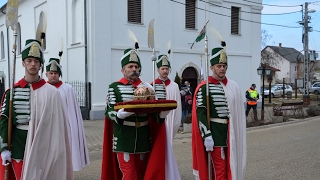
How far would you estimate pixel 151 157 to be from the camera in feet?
16.0

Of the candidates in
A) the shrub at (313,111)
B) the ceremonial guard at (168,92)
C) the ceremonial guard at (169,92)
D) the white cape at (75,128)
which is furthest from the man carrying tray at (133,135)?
the shrub at (313,111)

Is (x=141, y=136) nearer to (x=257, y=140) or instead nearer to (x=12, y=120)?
(x=12, y=120)

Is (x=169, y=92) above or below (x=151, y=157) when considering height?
above

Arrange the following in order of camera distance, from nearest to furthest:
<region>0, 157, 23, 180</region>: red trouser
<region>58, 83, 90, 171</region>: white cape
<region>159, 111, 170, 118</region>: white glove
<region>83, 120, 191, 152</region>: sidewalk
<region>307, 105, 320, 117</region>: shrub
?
<region>0, 157, 23, 180</region>: red trouser
<region>159, 111, 170, 118</region>: white glove
<region>58, 83, 90, 171</region>: white cape
<region>83, 120, 191, 152</region>: sidewalk
<region>307, 105, 320, 117</region>: shrub

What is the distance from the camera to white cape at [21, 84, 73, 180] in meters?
4.37

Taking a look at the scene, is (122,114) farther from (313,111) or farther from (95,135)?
(313,111)

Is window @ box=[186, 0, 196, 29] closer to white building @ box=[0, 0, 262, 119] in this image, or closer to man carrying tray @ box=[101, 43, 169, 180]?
white building @ box=[0, 0, 262, 119]

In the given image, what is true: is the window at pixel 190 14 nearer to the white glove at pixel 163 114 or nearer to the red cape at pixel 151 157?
the red cape at pixel 151 157

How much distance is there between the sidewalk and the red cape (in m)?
5.61

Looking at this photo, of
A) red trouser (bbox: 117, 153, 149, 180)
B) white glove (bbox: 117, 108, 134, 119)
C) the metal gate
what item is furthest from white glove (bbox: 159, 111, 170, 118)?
the metal gate

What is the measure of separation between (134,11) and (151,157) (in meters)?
16.0

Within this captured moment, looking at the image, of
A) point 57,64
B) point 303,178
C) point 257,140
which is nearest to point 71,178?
point 57,64

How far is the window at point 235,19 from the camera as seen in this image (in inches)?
982

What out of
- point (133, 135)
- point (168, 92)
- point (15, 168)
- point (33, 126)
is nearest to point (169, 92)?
point (168, 92)
